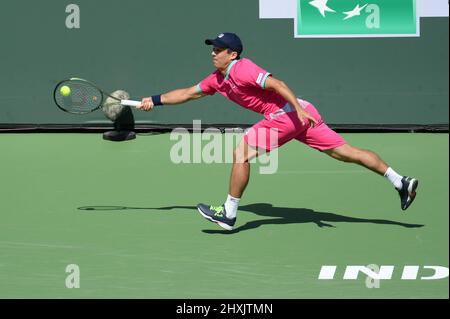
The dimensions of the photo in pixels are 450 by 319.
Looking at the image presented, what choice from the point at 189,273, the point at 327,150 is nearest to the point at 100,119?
the point at 327,150

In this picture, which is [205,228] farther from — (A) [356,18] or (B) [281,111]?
(A) [356,18]

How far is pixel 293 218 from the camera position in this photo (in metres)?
7.62

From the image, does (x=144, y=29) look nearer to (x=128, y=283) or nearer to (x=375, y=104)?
(x=375, y=104)

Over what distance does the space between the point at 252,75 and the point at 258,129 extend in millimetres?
450

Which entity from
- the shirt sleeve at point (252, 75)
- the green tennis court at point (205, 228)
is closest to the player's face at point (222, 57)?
the shirt sleeve at point (252, 75)

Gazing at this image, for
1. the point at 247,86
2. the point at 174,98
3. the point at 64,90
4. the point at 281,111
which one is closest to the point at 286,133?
the point at 281,111

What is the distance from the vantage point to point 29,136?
1311 centimetres

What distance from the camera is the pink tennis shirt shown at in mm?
6941

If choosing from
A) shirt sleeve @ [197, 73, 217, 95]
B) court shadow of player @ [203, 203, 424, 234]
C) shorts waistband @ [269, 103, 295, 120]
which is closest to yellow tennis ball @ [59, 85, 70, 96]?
shirt sleeve @ [197, 73, 217, 95]

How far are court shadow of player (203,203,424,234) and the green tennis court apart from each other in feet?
0.05

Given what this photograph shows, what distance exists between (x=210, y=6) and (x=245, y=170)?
6.41m

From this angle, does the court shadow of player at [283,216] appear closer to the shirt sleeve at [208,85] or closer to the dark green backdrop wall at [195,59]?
the shirt sleeve at [208,85]

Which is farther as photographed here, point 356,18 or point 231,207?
point 356,18

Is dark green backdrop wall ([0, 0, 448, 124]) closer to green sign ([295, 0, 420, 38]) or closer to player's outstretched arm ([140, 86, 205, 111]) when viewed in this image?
green sign ([295, 0, 420, 38])
